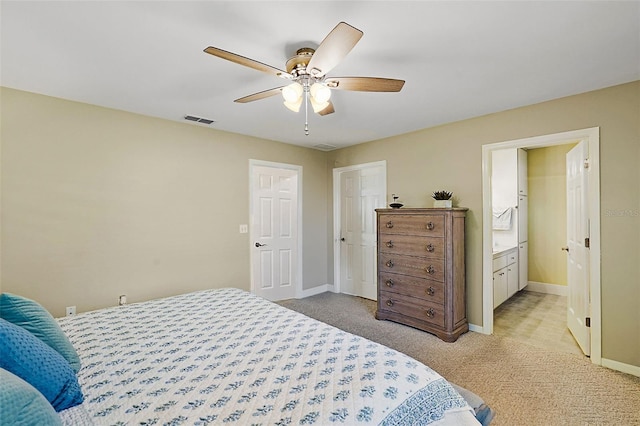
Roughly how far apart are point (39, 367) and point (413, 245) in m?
3.18

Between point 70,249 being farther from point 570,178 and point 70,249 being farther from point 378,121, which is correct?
point 570,178

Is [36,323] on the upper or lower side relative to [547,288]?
upper

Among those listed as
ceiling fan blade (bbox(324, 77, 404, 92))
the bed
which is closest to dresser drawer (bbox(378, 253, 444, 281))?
the bed

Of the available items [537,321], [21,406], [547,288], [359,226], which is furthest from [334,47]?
[547,288]

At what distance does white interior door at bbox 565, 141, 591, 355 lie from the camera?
9.09 ft

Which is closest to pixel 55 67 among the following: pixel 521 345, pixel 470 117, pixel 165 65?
pixel 165 65

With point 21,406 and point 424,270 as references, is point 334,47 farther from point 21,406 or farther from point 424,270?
point 424,270

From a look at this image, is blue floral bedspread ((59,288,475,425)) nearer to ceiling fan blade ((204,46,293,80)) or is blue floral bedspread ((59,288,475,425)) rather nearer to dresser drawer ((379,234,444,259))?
ceiling fan blade ((204,46,293,80))

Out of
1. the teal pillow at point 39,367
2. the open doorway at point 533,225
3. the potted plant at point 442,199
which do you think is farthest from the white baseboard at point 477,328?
the teal pillow at point 39,367

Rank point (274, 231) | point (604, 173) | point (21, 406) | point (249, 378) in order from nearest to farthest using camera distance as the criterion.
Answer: point (21, 406) → point (249, 378) → point (604, 173) → point (274, 231)

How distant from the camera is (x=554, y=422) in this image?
1924mm

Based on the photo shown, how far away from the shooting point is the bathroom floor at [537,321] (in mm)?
3090

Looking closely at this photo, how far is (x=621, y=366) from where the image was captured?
2520mm

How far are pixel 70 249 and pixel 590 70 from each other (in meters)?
4.76
